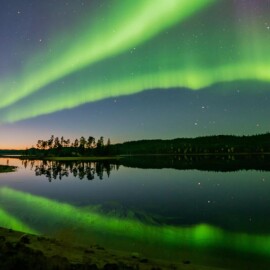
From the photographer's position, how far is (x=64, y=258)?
12.6 metres

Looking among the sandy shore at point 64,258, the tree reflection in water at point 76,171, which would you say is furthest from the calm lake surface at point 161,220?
the tree reflection in water at point 76,171

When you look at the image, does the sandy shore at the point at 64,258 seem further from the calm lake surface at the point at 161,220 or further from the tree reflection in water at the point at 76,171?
the tree reflection in water at the point at 76,171

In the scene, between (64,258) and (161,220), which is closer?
(64,258)

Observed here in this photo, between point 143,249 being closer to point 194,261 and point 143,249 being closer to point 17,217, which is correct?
point 194,261

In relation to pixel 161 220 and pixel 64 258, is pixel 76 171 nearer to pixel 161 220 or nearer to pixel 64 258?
pixel 161 220

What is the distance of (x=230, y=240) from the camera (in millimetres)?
19859

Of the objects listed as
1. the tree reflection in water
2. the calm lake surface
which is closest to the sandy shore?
the calm lake surface

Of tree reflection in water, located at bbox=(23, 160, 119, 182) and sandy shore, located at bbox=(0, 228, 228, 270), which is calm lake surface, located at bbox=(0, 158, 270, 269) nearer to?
sandy shore, located at bbox=(0, 228, 228, 270)

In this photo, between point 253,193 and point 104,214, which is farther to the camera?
point 253,193

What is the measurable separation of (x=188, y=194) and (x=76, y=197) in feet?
44.9

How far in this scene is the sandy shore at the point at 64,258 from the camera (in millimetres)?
11008

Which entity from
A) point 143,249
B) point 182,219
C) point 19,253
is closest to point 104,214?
point 182,219

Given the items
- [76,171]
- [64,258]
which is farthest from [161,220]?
[76,171]

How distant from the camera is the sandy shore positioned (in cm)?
1101
